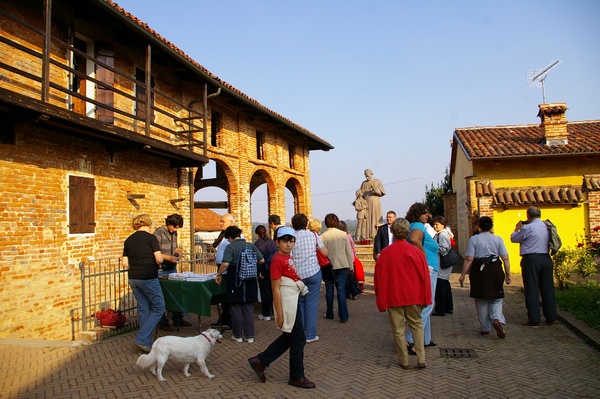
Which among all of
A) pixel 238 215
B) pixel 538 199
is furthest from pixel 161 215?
pixel 538 199

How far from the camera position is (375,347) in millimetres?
6102

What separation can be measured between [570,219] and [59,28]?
15.2 metres

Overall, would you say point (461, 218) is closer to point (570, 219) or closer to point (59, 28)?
point (570, 219)

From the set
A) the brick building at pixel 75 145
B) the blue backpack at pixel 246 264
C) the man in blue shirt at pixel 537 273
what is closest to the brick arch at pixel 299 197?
the brick building at pixel 75 145

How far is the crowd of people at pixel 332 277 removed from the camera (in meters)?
4.62

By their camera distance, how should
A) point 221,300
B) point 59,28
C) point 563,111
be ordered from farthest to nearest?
point 563,111 < point 59,28 < point 221,300

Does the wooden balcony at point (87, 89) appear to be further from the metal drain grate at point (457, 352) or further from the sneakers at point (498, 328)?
the sneakers at point (498, 328)

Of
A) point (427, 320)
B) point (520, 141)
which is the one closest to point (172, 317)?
point (427, 320)

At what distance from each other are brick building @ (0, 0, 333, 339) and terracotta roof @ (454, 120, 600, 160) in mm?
8685

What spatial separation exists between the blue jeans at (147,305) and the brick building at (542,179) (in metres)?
11.4

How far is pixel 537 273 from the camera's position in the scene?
697cm

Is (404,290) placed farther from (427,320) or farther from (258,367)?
(258,367)

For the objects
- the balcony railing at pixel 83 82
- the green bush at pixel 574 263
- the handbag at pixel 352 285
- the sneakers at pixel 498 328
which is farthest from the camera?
the handbag at pixel 352 285

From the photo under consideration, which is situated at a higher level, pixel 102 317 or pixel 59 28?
pixel 59 28
